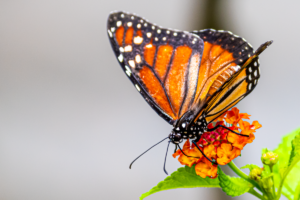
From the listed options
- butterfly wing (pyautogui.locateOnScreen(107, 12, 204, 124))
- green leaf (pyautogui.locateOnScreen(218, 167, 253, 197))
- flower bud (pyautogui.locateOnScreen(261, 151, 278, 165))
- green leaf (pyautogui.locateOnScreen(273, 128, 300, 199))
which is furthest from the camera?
butterfly wing (pyautogui.locateOnScreen(107, 12, 204, 124))

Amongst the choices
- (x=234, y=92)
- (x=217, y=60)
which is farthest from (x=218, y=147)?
(x=217, y=60)

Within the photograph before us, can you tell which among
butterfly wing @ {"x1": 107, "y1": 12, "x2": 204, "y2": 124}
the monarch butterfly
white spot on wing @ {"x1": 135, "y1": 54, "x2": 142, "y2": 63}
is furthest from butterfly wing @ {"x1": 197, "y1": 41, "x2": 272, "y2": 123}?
white spot on wing @ {"x1": 135, "y1": 54, "x2": 142, "y2": 63}

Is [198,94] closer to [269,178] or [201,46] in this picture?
[201,46]

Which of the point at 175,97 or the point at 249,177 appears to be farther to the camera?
the point at 175,97

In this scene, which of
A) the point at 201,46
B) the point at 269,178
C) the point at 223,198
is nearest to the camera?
the point at 269,178

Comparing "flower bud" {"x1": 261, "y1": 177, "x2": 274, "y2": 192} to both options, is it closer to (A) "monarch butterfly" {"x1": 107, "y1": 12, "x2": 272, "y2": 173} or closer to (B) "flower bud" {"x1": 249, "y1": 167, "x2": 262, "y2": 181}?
(B) "flower bud" {"x1": 249, "y1": 167, "x2": 262, "y2": 181}

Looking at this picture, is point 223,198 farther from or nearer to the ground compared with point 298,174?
nearer to the ground

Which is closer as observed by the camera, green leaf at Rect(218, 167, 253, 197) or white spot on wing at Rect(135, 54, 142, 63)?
green leaf at Rect(218, 167, 253, 197)

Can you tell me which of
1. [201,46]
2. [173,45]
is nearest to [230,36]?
[201,46]

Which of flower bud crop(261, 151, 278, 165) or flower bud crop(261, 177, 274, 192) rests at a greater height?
flower bud crop(261, 151, 278, 165)
